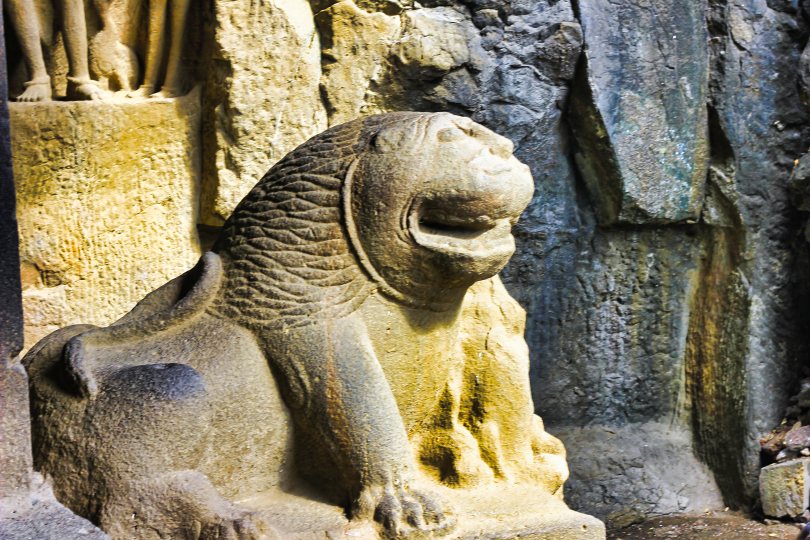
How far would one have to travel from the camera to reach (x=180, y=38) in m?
4.27

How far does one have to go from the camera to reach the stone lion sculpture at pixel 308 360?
2.66m

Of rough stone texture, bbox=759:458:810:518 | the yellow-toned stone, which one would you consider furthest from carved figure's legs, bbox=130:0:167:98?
rough stone texture, bbox=759:458:810:518

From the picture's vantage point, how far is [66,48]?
4.13 metres

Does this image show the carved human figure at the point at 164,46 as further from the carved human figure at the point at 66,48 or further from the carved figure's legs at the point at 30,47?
the carved figure's legs at the point at 30,47

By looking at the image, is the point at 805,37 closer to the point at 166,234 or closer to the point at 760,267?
the point at 760,267

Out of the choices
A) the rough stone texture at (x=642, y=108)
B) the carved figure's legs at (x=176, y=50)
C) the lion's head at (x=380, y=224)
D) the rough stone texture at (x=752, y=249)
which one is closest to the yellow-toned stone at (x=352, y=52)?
the carved figure's legs at (x=176, y=50)

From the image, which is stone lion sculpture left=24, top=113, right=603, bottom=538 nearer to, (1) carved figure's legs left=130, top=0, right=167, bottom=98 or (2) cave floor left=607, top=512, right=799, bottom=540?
(1) carved figure's legs left=130, top=0, right=167, bottom=98

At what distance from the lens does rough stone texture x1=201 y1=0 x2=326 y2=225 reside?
4.14 meters

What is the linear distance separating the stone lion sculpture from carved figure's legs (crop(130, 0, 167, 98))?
147 centimetres

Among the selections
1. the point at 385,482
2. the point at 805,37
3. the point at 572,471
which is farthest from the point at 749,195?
the point at 385,482

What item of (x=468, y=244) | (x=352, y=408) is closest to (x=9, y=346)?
(x=352, y=408)

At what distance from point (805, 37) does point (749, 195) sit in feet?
2.12

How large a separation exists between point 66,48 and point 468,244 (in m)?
1.92

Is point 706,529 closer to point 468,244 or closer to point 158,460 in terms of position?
point 468,244
